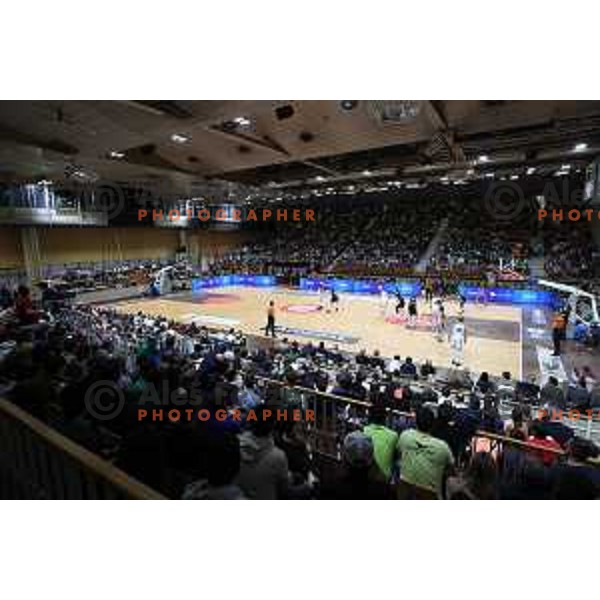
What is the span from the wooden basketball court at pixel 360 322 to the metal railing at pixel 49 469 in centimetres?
1105

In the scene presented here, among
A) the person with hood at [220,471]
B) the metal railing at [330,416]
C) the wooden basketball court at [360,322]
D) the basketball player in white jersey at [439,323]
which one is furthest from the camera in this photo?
the basketball player in white jersey at [439,323]

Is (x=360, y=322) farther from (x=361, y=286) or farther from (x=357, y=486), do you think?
(x=357, y=486)

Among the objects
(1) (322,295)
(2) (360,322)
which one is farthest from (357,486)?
(1) (322,295)

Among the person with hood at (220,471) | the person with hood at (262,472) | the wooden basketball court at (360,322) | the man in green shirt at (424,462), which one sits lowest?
the wooden basketball court at (360,322)

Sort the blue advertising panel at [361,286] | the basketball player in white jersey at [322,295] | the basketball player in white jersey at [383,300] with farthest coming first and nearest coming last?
the blue advertising panel at [361,286], the basketball player in white jersey at [322,295], the basketball player in white jersey at [383,300]

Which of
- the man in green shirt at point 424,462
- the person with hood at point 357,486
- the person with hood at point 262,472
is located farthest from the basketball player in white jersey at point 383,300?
the person with hood at point 357,486

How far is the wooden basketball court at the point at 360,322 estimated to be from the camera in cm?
1386

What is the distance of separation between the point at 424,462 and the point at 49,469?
9.00 feet

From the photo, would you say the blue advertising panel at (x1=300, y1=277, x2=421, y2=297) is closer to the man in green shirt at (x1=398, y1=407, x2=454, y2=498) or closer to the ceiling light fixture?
the ceiling light fixture

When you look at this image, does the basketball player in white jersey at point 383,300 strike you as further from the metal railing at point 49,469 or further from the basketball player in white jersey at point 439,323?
the metal railing at point 49,469

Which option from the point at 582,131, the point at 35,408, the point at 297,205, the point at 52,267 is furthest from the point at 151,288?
the point at 35,408

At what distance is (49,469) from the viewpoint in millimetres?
2787

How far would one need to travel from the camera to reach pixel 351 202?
37.8 m

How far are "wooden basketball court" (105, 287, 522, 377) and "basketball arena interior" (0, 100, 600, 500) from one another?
158 millimetres
